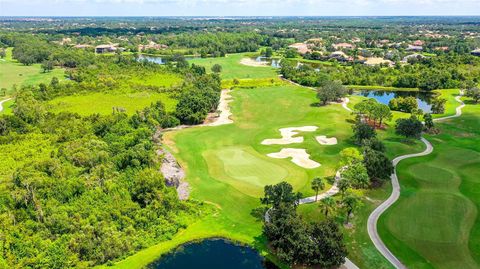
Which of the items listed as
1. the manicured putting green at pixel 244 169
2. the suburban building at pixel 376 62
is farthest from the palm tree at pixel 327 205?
the suburban building at pixel 376 62

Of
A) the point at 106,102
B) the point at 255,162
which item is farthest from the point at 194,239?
the point at 106,102

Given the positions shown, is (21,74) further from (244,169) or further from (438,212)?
(438,212)

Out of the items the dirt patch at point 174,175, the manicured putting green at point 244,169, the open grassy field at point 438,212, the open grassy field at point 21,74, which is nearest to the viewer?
the open grassy field at point 438,212

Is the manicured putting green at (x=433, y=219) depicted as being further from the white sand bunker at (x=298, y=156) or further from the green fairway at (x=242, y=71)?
the green fairway at (x=242, y=71)

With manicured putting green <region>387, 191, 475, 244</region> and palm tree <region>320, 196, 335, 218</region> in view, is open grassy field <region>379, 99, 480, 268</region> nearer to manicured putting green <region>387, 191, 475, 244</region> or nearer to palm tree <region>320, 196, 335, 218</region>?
manicured putting green <region>387, 191, 475, 244</region>

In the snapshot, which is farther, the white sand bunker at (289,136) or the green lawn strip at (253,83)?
the green lawn strip at (253,83)

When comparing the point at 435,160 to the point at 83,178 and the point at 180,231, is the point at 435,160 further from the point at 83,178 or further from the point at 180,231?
the point at 83,178

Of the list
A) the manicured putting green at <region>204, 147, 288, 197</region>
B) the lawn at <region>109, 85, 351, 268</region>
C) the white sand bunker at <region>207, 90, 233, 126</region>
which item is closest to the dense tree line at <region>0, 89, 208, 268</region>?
the lawn at <region>109, 85, 351, 268</region>
